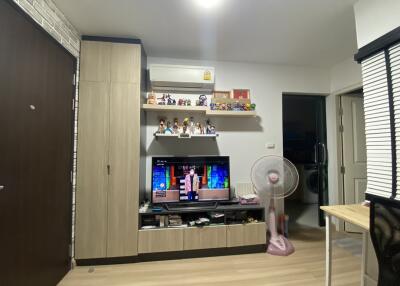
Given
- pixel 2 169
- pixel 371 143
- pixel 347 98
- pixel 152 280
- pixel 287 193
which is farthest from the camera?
pixel 347 98

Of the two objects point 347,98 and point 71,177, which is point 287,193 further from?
point 71,177

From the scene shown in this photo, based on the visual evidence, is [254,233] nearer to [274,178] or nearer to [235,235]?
[235,235]

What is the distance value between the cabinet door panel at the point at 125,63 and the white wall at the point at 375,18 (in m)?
2.16

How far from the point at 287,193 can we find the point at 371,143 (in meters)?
1.07

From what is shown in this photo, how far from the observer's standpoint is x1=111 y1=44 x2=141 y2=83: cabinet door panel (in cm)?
230

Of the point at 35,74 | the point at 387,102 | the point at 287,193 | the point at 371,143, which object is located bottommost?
the point at 287,193

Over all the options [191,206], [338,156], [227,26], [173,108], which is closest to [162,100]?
[173,108]

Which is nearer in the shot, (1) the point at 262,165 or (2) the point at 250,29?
(2) the point at 250,29

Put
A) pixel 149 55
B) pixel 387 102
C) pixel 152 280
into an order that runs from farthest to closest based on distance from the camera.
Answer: pixel 149 55
pixel 152 280
pixel 387 102

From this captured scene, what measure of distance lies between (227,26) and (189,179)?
1787 millimetres

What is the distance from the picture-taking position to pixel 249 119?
10.0ft

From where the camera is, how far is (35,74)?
1574 millimetres

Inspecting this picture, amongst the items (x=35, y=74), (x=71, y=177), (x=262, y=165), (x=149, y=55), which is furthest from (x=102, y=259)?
(x=149, y=55)

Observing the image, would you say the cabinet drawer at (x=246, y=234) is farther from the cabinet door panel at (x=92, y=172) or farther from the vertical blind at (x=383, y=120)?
the cabinet door panel at (x=92, y=172)
